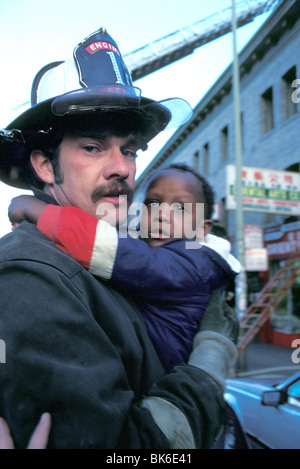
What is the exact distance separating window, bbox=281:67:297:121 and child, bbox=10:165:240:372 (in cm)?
831

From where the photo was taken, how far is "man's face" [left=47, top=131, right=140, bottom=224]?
4.71 feet

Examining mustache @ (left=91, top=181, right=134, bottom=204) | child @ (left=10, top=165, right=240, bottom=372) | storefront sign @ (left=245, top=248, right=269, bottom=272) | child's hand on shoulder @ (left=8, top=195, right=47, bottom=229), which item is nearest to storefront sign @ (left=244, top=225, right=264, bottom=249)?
storefront sign @ (left=245, top=248, right=269, bottom=272)

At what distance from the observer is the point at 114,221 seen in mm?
1498

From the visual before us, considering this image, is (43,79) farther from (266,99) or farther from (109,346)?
(266,99)

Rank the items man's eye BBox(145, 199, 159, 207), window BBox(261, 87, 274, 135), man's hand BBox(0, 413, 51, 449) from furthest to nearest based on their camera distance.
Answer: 1. window BBox(261, 87, 274, 135)
2. man's eye BBox(145, 199, 159, 207)
3. man's hand BBox(0, 413, 51, 449)


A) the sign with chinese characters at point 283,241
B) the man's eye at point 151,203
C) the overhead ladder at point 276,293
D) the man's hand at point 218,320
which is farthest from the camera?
the sign with chinese characters at point 283,241

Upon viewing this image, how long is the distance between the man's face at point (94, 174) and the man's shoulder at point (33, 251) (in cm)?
26

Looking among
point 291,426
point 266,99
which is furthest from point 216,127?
point 291,426

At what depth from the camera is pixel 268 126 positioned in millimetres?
10664

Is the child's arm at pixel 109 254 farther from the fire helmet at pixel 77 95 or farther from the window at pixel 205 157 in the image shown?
the window at pixel 205 157

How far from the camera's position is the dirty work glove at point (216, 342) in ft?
4.23

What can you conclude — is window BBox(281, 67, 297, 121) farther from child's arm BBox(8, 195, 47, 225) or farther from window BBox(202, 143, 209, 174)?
child's arm BBox(8, 195, 47, 225)

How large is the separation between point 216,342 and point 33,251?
786 mm
